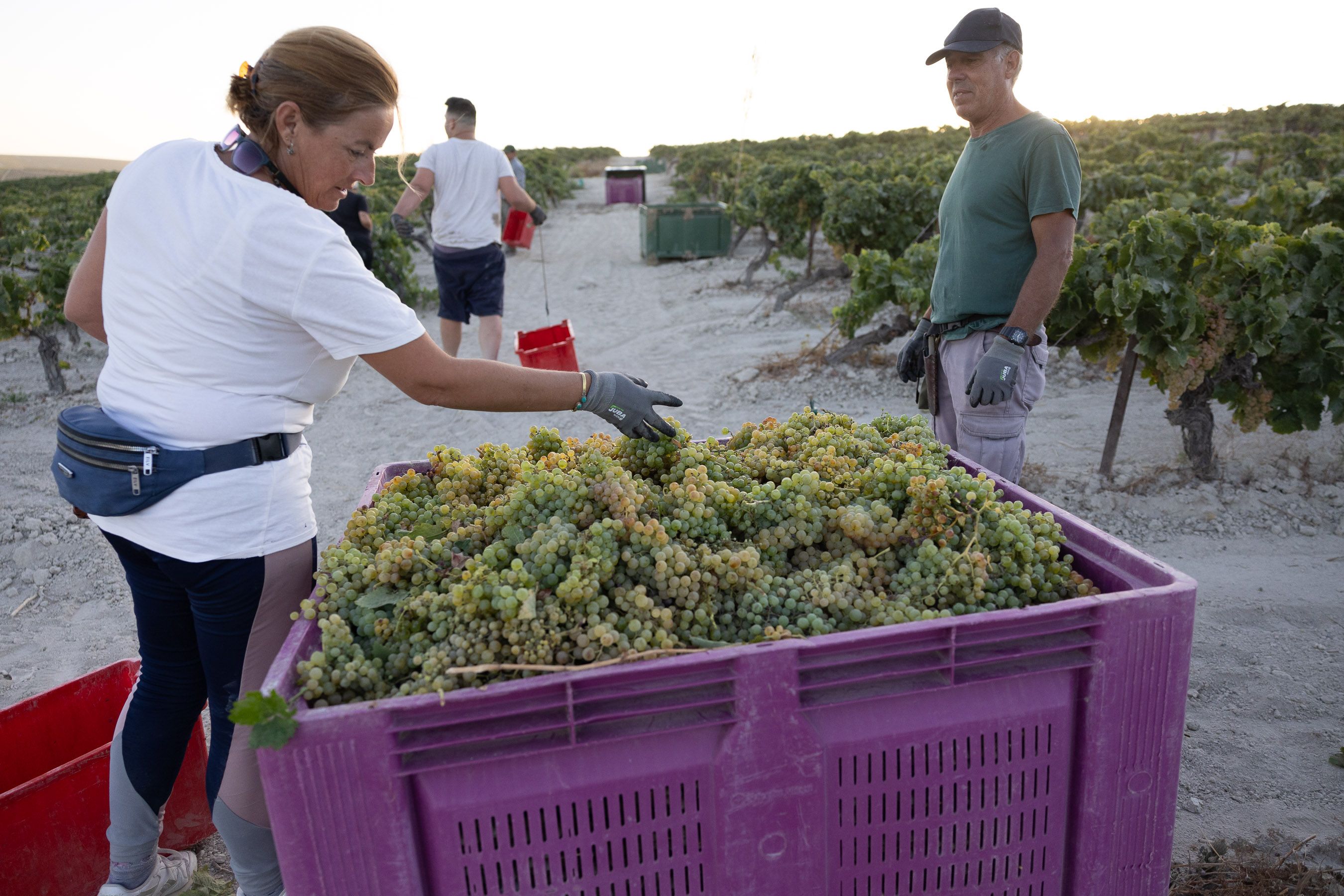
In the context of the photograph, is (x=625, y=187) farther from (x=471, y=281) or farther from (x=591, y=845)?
(x=591, y=845)

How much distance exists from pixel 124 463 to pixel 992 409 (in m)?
2.44

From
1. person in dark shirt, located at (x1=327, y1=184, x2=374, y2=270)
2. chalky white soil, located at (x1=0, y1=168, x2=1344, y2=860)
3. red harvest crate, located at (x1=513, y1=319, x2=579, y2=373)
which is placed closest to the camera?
chalky white soil, located at (x1=0, y1=168, x2=1344, y2=860)

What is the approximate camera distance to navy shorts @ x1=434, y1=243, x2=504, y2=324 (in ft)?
20.6

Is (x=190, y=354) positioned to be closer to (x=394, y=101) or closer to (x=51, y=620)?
(x=394, y=101)

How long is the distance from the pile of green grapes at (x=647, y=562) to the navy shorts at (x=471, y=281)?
4.53 m

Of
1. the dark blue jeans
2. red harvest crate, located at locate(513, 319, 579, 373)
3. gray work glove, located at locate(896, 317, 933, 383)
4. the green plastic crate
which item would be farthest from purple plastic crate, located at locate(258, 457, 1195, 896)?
the green plastic crate

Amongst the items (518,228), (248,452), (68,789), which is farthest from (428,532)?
(518,228)

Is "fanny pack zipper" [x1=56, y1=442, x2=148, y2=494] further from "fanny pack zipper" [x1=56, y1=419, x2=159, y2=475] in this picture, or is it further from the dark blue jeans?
the dark blue jeans

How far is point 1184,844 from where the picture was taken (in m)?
2.39

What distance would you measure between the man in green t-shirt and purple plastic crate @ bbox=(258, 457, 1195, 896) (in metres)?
1.32

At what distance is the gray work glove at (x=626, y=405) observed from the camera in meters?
1.88

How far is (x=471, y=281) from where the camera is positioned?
632 cm

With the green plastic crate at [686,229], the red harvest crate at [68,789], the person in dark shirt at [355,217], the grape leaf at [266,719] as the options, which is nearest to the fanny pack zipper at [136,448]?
the grape leaf at [266,719]

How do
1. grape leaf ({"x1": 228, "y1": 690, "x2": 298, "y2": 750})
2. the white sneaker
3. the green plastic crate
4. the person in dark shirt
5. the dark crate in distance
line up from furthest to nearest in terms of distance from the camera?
1. the dark crate in distance
2. the green plastic crate
3. the person in dark shirt
4. the white sneaker
5. grape leaf ({"x1": 228, "y1": 690, "x2": 298, "y2": 750})
